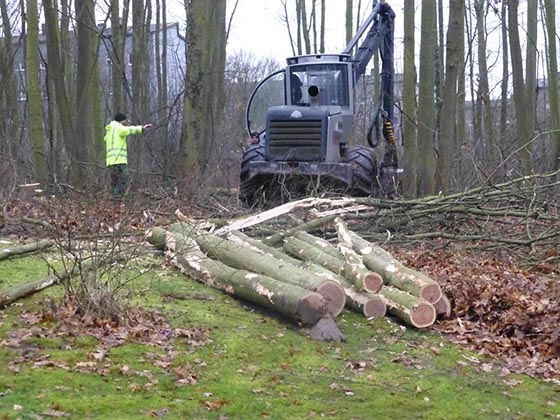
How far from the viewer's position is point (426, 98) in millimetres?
16734

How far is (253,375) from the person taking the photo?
22.2ft

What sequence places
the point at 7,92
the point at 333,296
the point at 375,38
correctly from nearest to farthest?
1. the point at 333,296
2. the point at 375,38
3. the point at 7,92

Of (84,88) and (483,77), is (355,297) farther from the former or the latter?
(483,77)

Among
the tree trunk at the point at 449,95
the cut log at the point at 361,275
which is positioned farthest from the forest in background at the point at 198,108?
the cut log at the point at 361,275

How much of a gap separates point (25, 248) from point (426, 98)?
925 cm

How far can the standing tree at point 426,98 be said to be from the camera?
53.9ft

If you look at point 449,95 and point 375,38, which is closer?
point 449,95

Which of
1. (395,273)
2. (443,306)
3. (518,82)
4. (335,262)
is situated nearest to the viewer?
(443,306)

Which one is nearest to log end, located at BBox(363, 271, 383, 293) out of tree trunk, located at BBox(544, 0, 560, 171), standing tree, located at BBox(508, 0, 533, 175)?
standing tree, located at BBox(508, 0, 533, 175)

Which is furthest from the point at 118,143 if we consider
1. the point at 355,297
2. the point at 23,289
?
the point at 355,297

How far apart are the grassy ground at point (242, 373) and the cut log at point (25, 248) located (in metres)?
1.67

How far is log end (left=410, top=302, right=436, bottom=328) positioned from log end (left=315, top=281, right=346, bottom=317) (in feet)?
2.24

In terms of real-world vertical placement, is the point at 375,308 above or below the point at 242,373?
above

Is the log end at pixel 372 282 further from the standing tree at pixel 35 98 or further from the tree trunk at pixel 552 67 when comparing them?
the tree trunk at pixel 552 67
